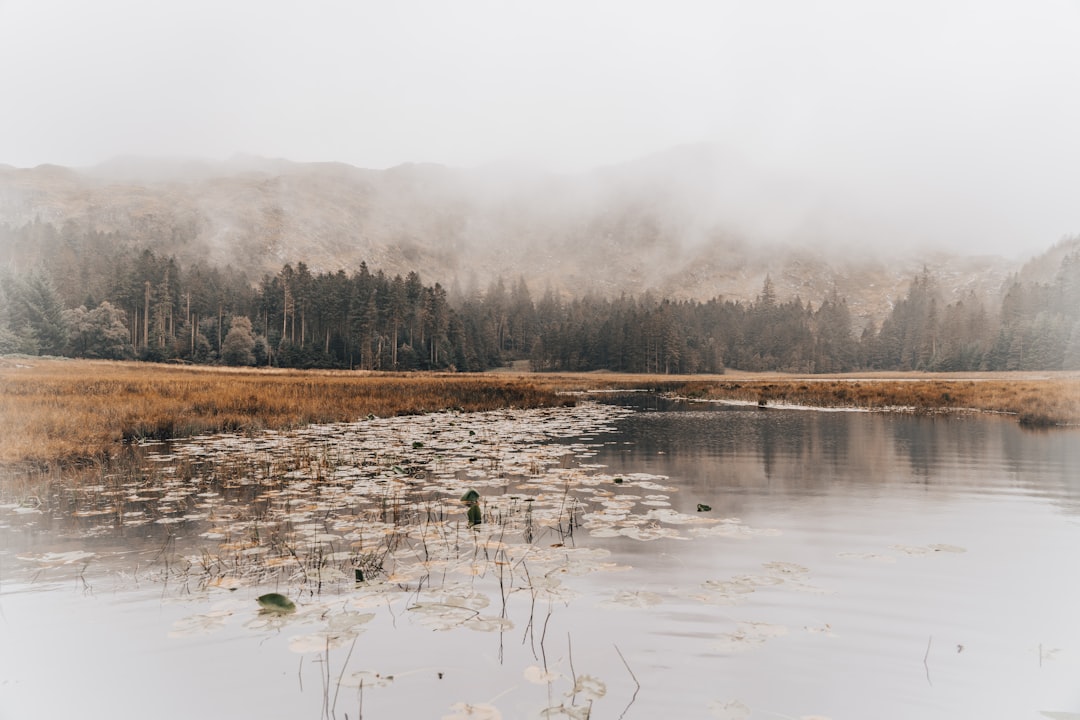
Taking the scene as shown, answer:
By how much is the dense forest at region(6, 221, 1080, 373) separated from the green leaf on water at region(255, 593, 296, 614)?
80.8 m

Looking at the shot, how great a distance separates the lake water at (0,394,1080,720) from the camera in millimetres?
4730

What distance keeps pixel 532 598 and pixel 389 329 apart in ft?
367

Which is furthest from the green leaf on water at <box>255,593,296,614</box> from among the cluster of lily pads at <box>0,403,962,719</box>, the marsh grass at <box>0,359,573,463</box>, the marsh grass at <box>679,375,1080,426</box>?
the marsh grass at <box>679,375,1080,426</box>

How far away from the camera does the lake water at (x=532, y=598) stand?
15.5 ft

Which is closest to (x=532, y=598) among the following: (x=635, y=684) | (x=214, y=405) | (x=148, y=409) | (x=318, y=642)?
(x=635, y=684)

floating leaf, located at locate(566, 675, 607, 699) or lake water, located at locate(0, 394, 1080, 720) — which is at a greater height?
floating leaf, located at locate(566, 675, 607, 699)

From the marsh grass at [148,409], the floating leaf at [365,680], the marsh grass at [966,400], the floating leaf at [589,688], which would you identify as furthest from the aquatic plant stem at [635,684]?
the marsh grass at [966,400]

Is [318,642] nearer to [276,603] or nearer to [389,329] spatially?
[276,603]

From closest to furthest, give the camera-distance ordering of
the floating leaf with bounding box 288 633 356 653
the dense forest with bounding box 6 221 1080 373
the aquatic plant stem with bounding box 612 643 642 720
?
the aquatic plant stem with bounding box 612 643 642 720 → the floating leaf with bounding box 288 633 356 653 → the dense forest with bounding box 6 221 1080 373

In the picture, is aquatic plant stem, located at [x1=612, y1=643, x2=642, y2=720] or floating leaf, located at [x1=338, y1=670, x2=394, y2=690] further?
floating leaf, located at [x1=338, y1=670, x2=394, y2=690]

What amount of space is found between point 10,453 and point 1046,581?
21840 millimetres

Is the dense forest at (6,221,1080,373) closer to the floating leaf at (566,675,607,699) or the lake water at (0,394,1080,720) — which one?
the lake water at (0,394,1080,720)

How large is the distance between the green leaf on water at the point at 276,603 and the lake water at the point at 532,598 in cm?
12

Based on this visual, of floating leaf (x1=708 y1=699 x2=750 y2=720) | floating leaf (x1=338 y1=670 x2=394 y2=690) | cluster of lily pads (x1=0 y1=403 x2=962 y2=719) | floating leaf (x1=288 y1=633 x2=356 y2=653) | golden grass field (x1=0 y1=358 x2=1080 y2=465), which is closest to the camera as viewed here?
floating leaf (x1=708 y1=699 x2=750 y2=720)
